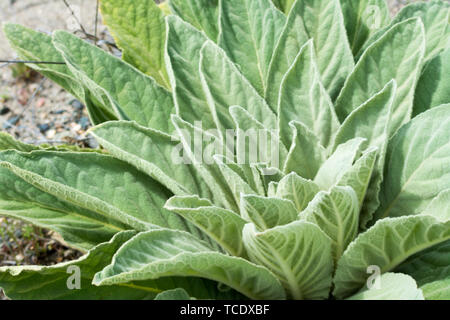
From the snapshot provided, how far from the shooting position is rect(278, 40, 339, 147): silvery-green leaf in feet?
4.26

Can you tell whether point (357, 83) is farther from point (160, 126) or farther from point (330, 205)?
point (160, 126)

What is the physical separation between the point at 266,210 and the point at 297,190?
0.10 meters

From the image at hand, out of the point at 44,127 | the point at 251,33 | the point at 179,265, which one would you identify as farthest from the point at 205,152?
the point at 44,127

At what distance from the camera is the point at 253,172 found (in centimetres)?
125

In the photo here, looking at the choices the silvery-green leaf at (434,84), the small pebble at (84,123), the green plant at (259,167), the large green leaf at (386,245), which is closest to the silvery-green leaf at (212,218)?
the green plant at (259,167)

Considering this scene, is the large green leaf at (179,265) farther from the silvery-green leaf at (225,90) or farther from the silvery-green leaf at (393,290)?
the silvery-green leaf at (225,90)

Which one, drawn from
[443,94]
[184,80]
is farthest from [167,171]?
[443,94]

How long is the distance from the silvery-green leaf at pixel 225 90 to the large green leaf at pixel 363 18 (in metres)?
0.44

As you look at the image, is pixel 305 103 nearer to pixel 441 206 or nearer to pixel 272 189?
pixel 272 189

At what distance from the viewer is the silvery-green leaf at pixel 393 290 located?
103 cm

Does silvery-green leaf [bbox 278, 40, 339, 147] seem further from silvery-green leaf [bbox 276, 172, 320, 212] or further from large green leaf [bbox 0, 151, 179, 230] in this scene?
large green leaf [bbox 0, 151, 179, 230]

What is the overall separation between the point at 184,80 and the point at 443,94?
0.65 m

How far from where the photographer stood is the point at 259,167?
3.92ft

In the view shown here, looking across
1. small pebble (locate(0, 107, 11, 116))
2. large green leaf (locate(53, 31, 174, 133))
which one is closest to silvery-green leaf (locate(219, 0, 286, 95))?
large green leaf (locate(53, 31, 174, 133))
